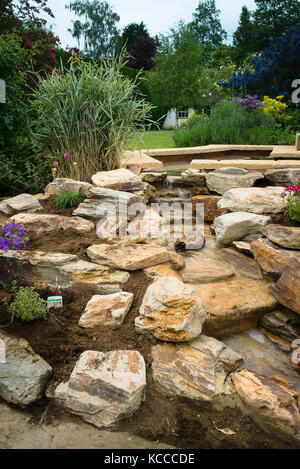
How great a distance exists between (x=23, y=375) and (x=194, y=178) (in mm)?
3319

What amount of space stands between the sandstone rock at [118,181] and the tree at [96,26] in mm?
29792

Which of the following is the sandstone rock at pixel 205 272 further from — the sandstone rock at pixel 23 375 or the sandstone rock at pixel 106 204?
the sandstone rock at pixel 23 375

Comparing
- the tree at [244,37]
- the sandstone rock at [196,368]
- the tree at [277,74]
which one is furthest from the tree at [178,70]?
the tree at [244,37]

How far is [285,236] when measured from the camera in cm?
260

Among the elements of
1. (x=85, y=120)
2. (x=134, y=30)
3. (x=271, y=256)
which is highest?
(x=134, y=30)

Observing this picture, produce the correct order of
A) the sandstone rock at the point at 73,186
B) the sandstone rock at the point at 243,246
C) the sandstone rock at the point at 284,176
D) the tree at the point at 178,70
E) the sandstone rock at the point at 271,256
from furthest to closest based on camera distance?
the tree at the point at 178,70, the sandstone rock at the point at 284,176, the sandstone rock at the point at 73,186, the sandstone rock at the point at 243,246, the sandstone rock at the point at 271,256

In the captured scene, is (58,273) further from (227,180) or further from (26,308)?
(227,180)

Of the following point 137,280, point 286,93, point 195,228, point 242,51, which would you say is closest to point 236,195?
point 195,228

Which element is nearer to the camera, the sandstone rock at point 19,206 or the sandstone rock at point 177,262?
the sandstone rock at point 177,262

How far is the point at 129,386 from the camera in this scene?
1.60 metres

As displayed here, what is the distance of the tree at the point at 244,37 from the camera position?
29.9 metres

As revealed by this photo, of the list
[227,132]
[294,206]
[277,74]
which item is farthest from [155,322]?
[277,74]

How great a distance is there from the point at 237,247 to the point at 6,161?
121 inches

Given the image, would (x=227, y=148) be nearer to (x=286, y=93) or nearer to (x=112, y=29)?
(x=286, y=93)
